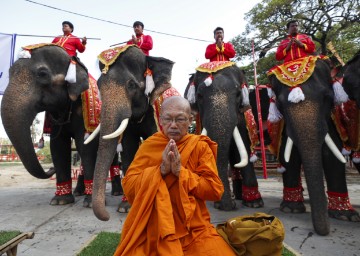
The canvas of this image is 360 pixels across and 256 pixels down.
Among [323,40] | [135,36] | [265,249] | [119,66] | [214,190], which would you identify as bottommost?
[265,249]

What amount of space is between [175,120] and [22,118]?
295 centimetres

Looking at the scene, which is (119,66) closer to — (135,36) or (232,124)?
(135,36)

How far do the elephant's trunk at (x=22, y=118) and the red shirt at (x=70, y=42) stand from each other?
1.51 metres

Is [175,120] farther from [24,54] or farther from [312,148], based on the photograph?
[24,54]

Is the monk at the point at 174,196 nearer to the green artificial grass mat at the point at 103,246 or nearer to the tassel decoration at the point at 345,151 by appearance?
the green artificial grass mat at the point at 103,246

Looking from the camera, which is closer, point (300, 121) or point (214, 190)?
point (214, 190)

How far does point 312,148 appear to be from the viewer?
3.67 meters

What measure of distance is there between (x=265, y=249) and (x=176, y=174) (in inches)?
31.4

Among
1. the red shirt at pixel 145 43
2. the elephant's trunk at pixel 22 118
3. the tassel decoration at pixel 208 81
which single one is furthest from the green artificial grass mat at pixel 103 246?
the red shirt at pixel 145 43

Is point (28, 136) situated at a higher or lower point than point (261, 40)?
lower

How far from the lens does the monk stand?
202cm

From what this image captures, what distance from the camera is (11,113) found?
13.9 feet

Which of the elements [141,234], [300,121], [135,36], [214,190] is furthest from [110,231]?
[135,36]

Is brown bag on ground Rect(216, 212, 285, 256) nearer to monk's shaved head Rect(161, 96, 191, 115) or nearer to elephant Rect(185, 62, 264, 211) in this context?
monk's shaved head Rect(161, 96, 191, 115)
